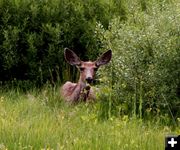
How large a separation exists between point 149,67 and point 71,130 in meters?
1.88

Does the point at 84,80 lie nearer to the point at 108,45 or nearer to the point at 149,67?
the point at 108,45

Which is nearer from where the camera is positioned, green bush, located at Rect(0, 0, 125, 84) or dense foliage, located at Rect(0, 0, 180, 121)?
dense foliage, located at Rect(0, 0, 180, 121)

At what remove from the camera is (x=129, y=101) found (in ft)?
28.3

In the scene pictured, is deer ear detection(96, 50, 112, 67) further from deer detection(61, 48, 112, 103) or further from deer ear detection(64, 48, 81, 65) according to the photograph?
deer ear detection(64, 48, 81, 65)

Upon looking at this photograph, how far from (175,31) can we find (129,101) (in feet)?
3.77

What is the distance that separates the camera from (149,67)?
28.3 feet

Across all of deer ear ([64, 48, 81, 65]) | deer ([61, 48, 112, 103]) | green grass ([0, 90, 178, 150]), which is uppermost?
deer ear ([64, 48, 81, 65])

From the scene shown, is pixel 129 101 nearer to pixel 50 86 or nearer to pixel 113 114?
pixel 113 114

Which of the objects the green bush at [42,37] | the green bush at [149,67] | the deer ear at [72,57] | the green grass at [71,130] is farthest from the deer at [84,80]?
the green bush at [42,37]

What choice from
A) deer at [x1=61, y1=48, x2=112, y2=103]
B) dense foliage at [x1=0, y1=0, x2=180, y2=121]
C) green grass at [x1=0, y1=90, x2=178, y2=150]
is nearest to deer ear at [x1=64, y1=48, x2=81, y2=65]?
deer at [x1=61, y1=48, x2=112, y2=103]

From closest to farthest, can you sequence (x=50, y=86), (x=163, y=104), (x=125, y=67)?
1. (x=163, y=104)
2. (x=125, y=67)
3. (x=50, y=86)

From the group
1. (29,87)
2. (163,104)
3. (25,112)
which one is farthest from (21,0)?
(163,104)

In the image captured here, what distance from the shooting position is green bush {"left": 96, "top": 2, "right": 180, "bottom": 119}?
8.43 metres

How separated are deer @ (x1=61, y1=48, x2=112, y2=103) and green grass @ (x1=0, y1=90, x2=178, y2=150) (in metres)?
Result: 0.79
